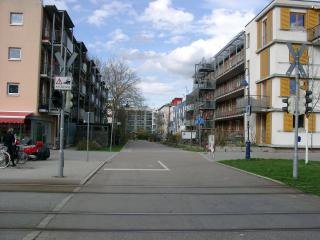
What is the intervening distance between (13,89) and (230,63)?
1173 inches

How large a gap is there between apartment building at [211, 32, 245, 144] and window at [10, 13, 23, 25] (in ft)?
69.0

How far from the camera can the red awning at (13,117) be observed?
3847cm

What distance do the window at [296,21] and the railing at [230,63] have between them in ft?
33.7

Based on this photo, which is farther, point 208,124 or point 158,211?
point 208,124

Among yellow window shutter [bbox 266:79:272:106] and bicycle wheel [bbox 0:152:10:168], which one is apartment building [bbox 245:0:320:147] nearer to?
yellow window shutter [bbox 266:79:272:106]

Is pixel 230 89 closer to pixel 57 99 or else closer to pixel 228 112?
pixel 228 112

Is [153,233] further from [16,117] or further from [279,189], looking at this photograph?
[16,117]

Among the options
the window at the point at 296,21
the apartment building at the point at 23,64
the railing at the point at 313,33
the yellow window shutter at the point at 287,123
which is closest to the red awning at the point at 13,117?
the apartment building at the point at 23,64

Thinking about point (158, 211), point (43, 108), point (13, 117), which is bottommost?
point (158, 211)

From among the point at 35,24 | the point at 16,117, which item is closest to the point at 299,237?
the point at 16,117

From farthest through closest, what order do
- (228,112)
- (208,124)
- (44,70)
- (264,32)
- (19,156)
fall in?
(208,124), (228,112), (264,32), (44,70), (19,156)

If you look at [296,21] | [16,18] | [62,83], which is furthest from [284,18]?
[62,83]

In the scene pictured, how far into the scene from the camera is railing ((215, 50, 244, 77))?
5653 centimetres

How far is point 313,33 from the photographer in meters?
44.8
